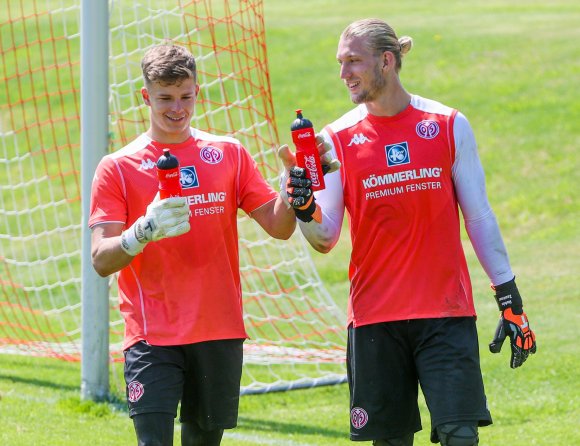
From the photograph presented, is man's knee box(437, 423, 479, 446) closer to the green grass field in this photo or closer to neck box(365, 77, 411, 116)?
neck box(365, 77, 411, 116)

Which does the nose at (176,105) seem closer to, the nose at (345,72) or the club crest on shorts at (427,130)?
the nose at (345,72)

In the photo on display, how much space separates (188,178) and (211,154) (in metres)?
0.16

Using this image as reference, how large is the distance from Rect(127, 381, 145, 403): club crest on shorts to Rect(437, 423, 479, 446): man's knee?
1241mm

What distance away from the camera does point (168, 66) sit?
193 inches

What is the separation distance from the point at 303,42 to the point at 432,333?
18.2 meters

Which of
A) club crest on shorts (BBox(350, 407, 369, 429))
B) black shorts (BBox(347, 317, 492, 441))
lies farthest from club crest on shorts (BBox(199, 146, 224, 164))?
club crest on shorts (BBox(350, 407, 369, 429))

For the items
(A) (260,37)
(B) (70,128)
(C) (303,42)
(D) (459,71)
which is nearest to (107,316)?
(A) (260,37)

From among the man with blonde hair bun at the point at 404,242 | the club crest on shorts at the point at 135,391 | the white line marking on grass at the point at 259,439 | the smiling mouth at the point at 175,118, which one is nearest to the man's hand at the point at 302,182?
the man with blonde hair bun at the point at 404,242

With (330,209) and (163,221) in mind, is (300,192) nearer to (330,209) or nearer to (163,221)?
(330,209)

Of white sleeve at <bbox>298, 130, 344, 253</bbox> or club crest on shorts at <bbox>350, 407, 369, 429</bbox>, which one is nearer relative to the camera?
white sleeve at <bbox>298, 130, 344, 253</bbox>

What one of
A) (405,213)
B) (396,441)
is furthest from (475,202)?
(396,441)

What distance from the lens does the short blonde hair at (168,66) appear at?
4.89m

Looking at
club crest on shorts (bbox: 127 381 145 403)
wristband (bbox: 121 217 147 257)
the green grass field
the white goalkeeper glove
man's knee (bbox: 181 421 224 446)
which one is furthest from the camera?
the green grass field

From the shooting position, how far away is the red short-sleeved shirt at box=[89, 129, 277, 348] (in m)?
4.95
